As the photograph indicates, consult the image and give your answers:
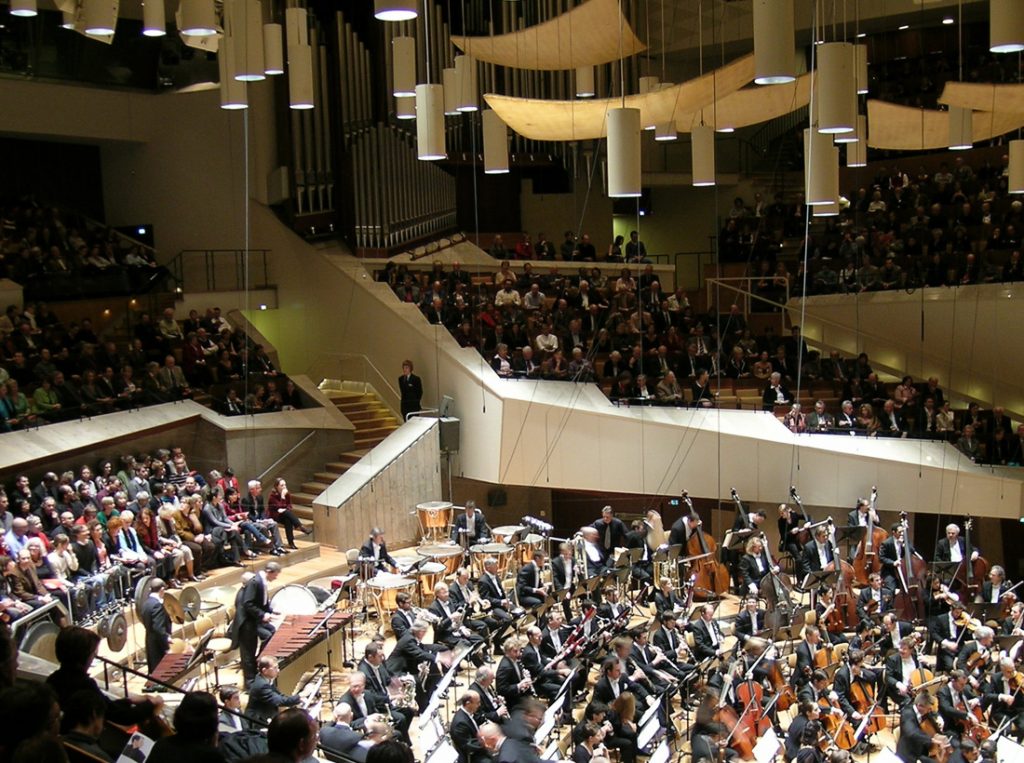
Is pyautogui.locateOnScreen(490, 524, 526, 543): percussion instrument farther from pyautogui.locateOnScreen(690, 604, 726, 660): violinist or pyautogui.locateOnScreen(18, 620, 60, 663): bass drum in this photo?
pyautogui.locateOnScreen(18, 620, 60, 663): bass drum

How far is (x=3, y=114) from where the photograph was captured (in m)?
17.2

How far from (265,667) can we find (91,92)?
514 inches

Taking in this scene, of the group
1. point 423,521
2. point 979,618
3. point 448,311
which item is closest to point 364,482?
point 423,521

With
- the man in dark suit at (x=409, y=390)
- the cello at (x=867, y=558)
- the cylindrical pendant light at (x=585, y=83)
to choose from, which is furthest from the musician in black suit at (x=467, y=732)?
the man in dark suit at (x=409, y=390)

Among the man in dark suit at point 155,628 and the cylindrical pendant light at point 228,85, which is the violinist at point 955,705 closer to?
the man in dark suit at point 155,628

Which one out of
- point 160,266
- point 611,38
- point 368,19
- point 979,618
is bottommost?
point 979,618

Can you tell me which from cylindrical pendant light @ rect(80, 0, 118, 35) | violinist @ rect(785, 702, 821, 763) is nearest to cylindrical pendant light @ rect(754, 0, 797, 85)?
cylindrical pendant light @ rect(80, 0, 118, 35)

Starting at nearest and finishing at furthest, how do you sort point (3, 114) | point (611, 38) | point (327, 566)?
point (611, 38) → point (327, 566) → point (3, 114)

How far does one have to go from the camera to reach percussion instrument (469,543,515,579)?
12.8 m

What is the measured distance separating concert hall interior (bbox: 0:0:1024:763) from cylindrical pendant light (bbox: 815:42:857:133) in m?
0.02

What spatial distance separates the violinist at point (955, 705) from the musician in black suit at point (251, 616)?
17.3 feet

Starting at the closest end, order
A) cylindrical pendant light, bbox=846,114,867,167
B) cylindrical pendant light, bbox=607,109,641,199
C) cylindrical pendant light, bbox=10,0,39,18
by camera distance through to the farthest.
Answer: cylindrical pendant light, bbox=10,0,39,18 < cylindrical pendant light, bbox=607,109,641,199 < cylindrical pendant light, bbox=846,114,867,167

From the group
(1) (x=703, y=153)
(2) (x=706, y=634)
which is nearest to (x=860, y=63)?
(1) (x=703, y=153)

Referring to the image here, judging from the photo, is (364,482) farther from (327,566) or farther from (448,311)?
(448,311)
